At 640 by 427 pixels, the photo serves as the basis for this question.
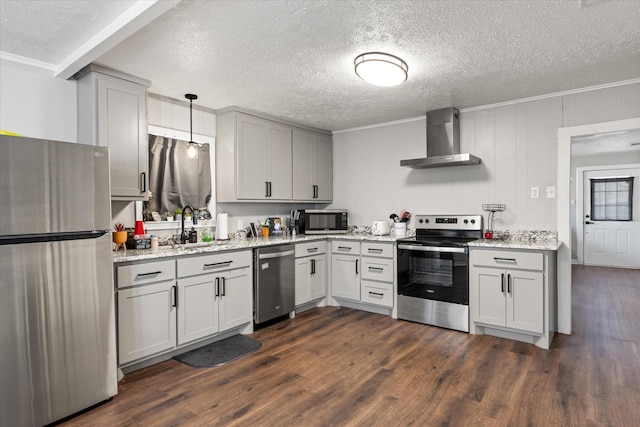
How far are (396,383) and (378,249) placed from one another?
178cm

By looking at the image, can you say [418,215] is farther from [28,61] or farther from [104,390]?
[28,61]

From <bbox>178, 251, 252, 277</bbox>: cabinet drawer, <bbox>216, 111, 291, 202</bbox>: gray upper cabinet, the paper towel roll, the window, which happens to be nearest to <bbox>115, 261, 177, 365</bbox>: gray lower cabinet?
<bbox>178, 251, 252, 277</bbox>: cabinet drawer

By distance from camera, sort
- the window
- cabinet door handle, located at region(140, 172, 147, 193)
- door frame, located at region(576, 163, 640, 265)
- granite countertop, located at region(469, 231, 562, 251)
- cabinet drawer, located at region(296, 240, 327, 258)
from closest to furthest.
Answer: cabinet door handle, located at region(140, 172, 147, 193) → granite countertop, located at region(469, 231, 562, 251) → cabinet drawer, located at region(296, 240, 327, 258) → the window → door frame, located at region(576, 163, 640, 265)

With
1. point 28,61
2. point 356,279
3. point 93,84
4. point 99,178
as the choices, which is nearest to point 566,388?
point 356,279

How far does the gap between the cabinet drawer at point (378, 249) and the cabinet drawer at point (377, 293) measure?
33 centimetres

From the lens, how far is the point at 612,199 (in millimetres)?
7254

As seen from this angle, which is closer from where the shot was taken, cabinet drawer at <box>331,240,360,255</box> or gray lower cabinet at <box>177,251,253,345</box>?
gray lower cabinet at <box>177,251,253,345</box>

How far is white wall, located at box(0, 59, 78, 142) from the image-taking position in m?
2.60

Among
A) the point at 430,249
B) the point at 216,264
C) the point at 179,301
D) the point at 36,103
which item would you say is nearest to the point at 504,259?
the point at 430,249

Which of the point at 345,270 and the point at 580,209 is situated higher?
the point at 580,209

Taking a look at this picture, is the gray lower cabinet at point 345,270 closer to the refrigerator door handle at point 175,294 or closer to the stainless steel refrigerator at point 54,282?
the refrigerator door handle at point 175,294

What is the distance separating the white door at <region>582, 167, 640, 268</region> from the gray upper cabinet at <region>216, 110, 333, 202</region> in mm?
5926

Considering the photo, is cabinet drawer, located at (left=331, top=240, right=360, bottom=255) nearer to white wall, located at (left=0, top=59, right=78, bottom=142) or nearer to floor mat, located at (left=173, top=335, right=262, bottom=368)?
floor mat, located at (left=173, top=335, right=262, bottom=368)

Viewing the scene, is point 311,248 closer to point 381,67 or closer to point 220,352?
point 220,352
